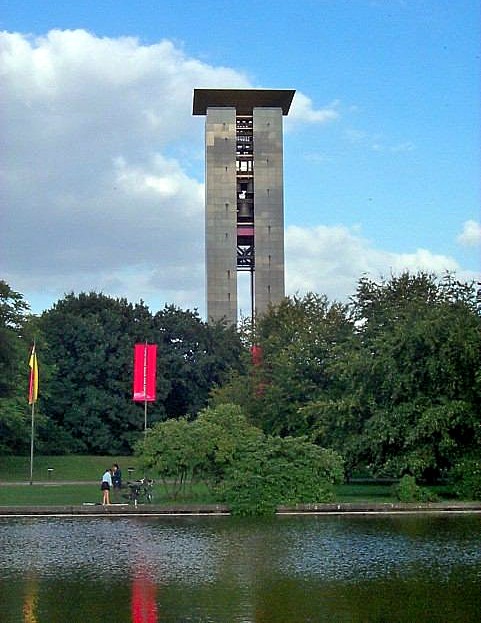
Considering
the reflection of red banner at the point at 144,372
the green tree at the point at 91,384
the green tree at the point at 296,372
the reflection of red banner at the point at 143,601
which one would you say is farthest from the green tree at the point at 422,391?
the green tree at the point at 91,384

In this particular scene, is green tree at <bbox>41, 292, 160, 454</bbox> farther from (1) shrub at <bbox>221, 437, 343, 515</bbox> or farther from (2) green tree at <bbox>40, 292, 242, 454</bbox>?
(1) shrub at <bbox>221, 437, 343, 515</bbox>

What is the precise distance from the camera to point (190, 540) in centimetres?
2056

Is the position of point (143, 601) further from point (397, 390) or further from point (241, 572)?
point (397, 390)

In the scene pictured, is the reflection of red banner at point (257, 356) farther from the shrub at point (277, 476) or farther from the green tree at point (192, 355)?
the shrub at point (277, 476)

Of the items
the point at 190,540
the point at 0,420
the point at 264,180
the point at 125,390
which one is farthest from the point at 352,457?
the point at 264,180

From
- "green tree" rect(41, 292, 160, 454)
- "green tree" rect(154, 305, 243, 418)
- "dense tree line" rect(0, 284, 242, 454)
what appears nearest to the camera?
"dense tree line" rect(0, 284, 242, 454)

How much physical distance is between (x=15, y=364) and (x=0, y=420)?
3334mm

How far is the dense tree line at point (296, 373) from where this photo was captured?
105 ft

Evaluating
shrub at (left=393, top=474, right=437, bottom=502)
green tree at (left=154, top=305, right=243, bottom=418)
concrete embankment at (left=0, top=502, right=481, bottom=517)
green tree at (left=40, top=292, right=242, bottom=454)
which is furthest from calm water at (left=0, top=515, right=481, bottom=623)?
green tree at (left=154, top=305, right=243, bottom=418)

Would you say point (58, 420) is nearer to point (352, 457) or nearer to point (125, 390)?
point (125, 390)

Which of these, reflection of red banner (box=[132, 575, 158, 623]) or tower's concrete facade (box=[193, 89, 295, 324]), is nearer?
reflection of red banner (box=[132, 575, 158, 623])

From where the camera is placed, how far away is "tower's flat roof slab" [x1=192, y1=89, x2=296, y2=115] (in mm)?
74812

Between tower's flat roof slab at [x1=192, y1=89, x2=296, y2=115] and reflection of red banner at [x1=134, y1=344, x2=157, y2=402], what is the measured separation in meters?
39.2

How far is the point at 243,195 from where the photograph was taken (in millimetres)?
76500
